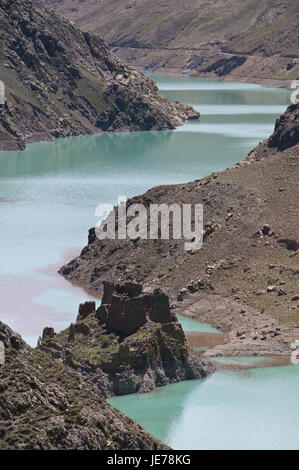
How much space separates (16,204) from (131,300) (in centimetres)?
6823

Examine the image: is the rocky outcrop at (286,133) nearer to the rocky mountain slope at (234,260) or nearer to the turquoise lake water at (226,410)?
the rocky mountain slope at (234,260)

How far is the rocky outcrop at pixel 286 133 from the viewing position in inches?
4558

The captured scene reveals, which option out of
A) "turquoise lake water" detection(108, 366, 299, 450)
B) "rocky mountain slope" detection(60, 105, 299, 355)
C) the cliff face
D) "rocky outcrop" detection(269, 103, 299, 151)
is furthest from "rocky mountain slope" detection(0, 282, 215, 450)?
"rocky outcrop" detection(269, 103, 299, 151)

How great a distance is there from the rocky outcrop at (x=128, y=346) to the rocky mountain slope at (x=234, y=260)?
7.58 meters

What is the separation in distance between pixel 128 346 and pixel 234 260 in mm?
25171

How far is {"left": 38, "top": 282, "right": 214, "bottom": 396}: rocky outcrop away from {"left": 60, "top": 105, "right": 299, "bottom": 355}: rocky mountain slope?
758 cm

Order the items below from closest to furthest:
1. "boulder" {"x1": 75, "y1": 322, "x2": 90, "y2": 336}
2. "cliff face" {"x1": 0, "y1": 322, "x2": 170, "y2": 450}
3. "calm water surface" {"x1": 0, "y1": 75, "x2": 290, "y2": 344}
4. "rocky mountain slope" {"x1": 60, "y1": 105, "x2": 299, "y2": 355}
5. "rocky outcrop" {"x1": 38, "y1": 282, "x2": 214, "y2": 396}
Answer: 1. "cliff face" {"x1": 0, "y1": 322, "x2": 170, "y2": 450}
2. "rocky outcrop" {"x1": 38, "y1": 282, "x2": 214, "y2": 396}
3. "boulder" {"x1": 75, "y1": 322, "x2": 90, "y2": 336}
4. "rocky mountain slope" {"x1": 60, "y1": 105, "x2": 299, "y2": 355}
5. "calm water surface" {"x1": 0, "y1": 75, "x2": 290, "y2": 344}

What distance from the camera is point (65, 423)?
41.1m

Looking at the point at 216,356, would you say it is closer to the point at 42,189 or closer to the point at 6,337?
the point at 6,337

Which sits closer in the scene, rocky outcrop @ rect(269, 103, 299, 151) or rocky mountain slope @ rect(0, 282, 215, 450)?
rocky mountain slope @ rect(0, 282, 215, 450)

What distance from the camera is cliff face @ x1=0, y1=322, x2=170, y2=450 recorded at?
4012cm

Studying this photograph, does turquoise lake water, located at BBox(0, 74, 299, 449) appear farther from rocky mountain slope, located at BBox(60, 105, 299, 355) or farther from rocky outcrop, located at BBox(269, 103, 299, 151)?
rocky outcrop, located at BBox(269, 103, 299, 151)

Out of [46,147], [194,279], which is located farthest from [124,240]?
[46,147]

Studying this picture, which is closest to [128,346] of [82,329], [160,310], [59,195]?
[160,310]
